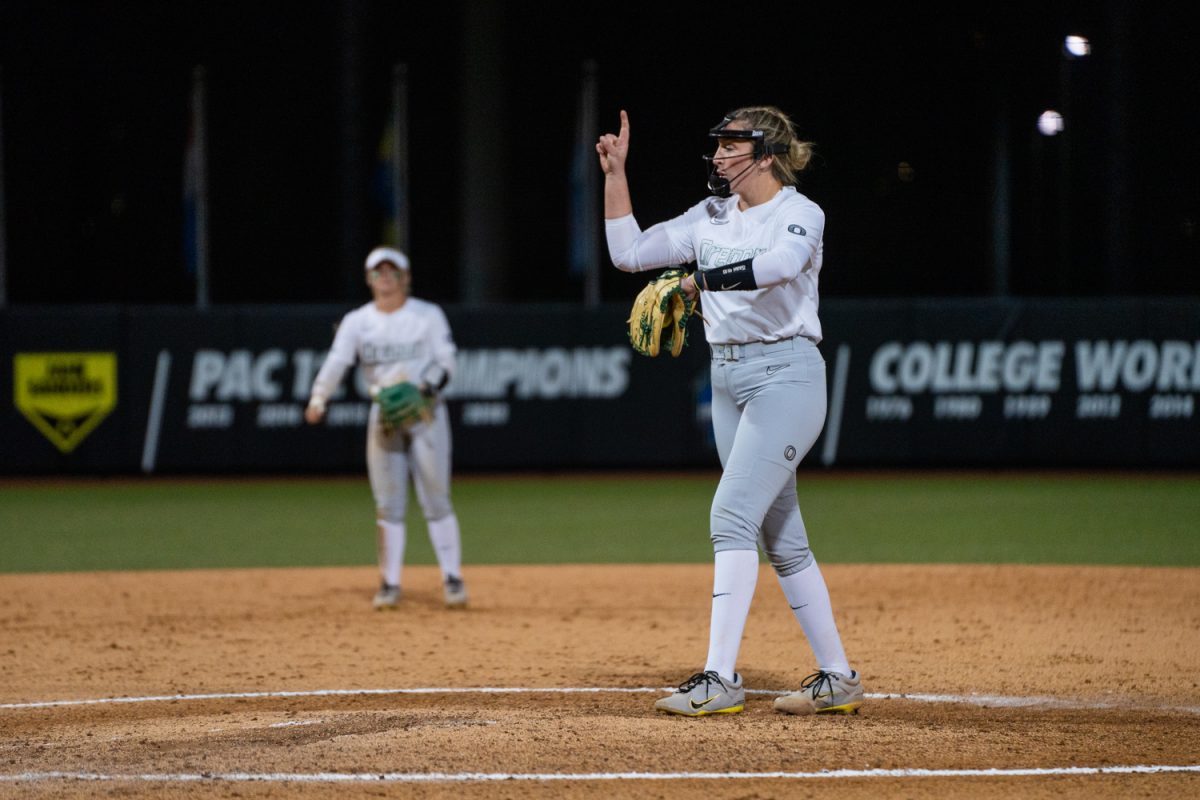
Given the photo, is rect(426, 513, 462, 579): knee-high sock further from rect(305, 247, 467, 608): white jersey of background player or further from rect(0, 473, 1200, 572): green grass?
rect(0, 473, 1200, 572): green grass

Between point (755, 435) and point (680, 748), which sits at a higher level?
point (755, 435)

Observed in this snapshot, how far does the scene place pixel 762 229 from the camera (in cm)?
541

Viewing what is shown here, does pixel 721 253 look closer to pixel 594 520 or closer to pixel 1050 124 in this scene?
pixel 594 520

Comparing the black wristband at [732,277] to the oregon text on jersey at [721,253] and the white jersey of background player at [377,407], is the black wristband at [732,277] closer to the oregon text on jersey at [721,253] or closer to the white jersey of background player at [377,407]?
the oregon text on jersey at [721,253]

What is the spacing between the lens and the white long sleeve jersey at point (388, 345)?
29.6 feet

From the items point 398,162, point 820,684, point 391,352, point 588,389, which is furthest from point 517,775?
point 398,162

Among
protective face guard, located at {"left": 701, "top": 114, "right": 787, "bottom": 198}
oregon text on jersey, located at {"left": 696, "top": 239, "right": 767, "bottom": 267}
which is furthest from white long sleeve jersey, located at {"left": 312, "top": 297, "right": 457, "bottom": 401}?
protective face guard, located at {"left": 701, "top": 114, "right": 787, "bottom": 198}

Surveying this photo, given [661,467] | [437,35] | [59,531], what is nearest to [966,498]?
[661,467]

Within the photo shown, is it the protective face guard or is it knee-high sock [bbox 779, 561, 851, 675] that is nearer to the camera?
the protective face guard

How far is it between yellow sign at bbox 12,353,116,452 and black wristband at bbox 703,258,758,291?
42.1ft

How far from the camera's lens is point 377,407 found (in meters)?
8.80

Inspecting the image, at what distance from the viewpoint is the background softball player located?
17.5ft

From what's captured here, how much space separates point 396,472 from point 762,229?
4.17 metres

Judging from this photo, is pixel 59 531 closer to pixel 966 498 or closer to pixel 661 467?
pixel 661 467
